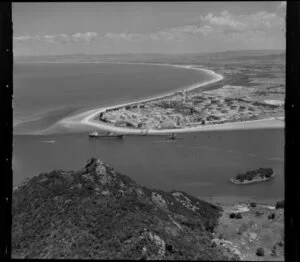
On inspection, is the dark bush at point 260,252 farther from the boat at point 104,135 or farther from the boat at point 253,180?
the boat at point 104,135

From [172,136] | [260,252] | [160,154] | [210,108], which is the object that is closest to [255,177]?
[160,154]

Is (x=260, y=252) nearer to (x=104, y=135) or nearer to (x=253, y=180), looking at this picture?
(x=253, y=180)

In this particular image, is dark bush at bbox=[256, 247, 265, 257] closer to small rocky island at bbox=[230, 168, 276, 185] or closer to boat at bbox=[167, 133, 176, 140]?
small rocky island at bbox=[230, 168, 276, 185]

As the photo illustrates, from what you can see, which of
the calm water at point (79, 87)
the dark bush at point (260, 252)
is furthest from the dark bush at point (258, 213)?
the calm water at point (79, 87)

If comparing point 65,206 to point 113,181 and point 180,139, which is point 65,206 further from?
point 180,139

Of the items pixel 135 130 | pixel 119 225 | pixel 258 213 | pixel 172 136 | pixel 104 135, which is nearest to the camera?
pixel 119 225
